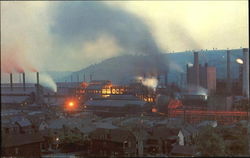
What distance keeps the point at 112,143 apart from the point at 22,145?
368 centimetres

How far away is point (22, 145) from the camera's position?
1243 centimetres

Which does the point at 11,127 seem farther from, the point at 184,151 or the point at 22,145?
the point at 184,151

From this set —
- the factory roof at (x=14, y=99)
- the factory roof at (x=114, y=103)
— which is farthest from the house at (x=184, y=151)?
the factory roof at (x=14, y=99)

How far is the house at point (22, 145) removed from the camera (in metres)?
11.9

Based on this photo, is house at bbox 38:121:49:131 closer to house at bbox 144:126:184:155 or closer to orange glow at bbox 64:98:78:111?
house at bbox 144:126:184:155

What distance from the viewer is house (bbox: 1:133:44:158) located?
11.9 metres

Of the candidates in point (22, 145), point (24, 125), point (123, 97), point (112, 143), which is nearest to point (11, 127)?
point (24, 125)

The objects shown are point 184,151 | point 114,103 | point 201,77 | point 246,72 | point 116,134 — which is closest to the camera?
point 184,151

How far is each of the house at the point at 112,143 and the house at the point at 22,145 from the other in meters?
2.38

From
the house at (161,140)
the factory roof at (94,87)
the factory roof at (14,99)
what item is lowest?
the house at (161,140)

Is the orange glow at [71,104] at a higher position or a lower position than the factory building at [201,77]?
lower

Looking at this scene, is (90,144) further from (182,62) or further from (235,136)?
(182,62)

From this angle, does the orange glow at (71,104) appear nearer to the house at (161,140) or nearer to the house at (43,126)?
the house at (43,126)

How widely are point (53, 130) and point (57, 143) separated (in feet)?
4.26
